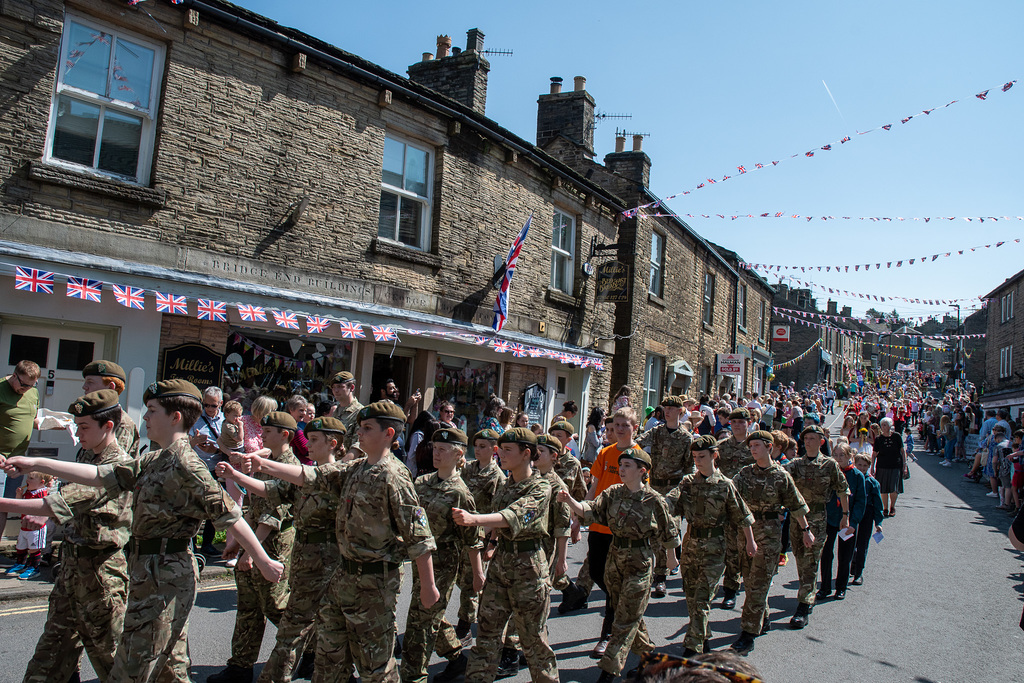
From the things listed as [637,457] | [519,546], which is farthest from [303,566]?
[637,457]

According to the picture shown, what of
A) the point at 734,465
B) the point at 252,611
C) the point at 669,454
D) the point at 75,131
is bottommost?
the point at 252,611

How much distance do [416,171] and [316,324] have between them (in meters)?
4.00

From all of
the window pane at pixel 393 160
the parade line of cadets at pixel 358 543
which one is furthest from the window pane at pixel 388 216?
the parade line of cadets at pixel 358 543

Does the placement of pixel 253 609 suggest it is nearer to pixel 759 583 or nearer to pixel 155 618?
pixel 155 618

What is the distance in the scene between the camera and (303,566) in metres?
4.75

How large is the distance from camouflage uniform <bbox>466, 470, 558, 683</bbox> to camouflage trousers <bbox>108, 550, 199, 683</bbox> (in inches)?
73.3

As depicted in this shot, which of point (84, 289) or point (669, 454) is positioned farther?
point (669, 454)

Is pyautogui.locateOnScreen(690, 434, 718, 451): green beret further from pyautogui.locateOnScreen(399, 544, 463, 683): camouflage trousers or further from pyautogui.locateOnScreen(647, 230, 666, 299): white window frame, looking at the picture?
pyautogui.locateOnScreen(647, 230, 666, 299): white window frame

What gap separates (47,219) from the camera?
7.91m

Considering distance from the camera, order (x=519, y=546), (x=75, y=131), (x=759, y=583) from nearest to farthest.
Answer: (x=519, y=546)
(x=759, y=583)
(x=75, y=131)

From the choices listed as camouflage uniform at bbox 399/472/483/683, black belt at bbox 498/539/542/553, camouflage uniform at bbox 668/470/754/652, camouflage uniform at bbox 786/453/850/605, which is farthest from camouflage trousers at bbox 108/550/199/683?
camouflage uniform at bbox 786/453/850/605

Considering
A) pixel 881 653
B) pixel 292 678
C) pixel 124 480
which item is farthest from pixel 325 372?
pixel 881 653

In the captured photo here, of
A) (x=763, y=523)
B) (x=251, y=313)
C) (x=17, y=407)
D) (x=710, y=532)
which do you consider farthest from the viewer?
(x=251, y=313)

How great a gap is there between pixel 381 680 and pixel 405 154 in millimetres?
9833
